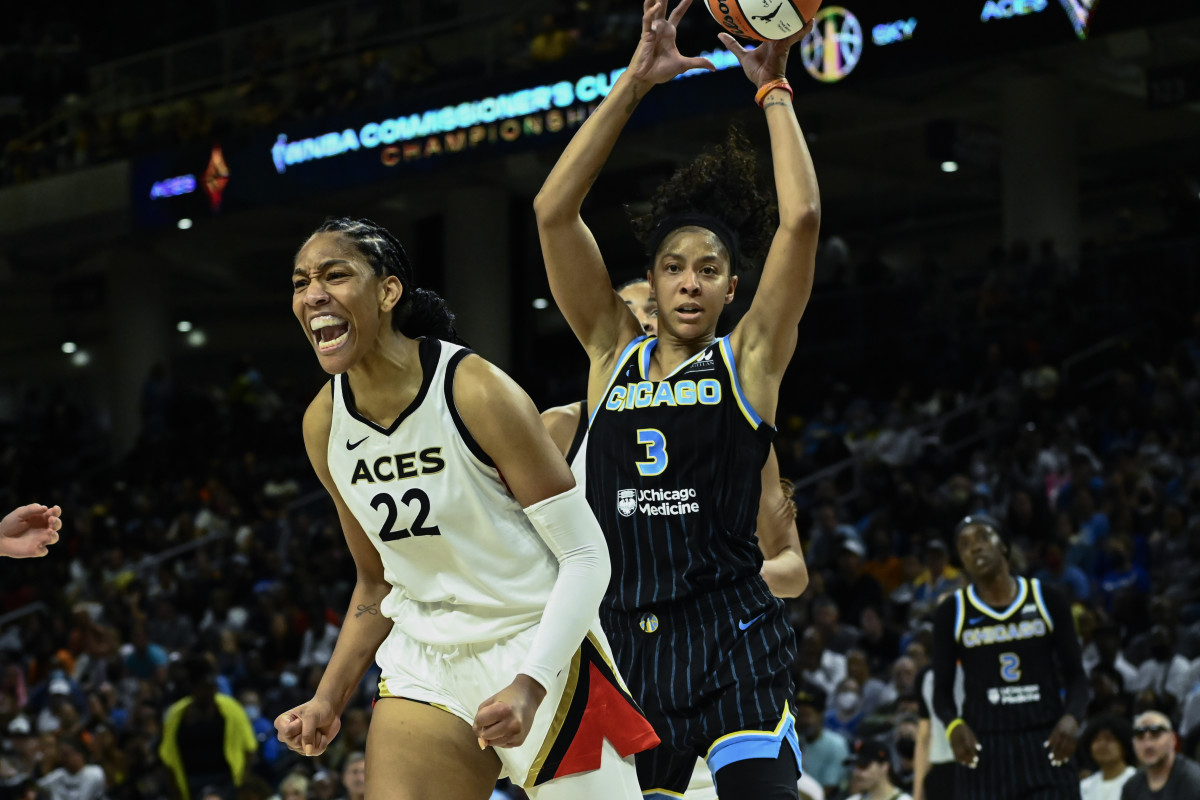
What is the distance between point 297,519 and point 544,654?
601 inches

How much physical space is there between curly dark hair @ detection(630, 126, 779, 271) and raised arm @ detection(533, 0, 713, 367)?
0.20 meters

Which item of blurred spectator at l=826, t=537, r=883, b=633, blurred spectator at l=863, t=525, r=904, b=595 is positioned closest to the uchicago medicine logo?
blurred spectator at l=826, t=537, r=883, b=633

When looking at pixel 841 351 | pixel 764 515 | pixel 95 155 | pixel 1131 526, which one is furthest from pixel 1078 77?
pixel 764 515

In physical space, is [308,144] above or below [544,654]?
above

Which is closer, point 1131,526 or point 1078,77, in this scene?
point 1131,526

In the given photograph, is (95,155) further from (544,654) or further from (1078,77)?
(544,654)

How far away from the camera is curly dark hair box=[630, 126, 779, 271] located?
422 centimetres

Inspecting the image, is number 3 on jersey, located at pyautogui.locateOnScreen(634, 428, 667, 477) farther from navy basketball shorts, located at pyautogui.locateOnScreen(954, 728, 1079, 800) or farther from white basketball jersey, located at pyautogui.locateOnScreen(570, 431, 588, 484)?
navy basketball shorts, located at pyautogui.locateOnScreen(954, 728, 1079, 800)

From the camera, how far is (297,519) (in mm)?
18031

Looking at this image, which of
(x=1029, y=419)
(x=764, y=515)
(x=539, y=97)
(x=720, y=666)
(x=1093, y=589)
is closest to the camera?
(x=720, y=666)

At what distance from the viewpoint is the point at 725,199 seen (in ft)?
13.9

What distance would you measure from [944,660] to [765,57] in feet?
11.2

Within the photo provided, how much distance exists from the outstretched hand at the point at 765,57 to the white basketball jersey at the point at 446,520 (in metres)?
1.30

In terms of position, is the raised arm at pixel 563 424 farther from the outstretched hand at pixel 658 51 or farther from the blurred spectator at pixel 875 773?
the blurred spectator at pixel 875 773
